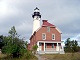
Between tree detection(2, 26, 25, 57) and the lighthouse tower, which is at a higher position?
the lighthouse tower

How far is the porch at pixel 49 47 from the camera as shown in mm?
47888

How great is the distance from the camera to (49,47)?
5006 centimetres

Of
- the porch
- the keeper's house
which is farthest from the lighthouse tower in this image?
the porch

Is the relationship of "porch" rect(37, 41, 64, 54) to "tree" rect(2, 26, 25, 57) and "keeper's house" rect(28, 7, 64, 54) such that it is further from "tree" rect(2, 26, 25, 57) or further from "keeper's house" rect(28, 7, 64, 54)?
"tree" rect(2, 26, 25, 57)

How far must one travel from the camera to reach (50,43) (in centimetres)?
4994

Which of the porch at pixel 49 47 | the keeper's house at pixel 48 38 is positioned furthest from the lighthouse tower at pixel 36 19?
the porch at pixel 49 47

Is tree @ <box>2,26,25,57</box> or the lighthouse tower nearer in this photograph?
tree @ <box>2,26,25,57</box>

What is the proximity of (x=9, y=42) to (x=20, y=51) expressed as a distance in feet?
7.45

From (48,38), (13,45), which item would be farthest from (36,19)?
(13,45)

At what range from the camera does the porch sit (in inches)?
1885

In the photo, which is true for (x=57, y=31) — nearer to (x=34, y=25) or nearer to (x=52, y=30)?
(x=52, y=30)

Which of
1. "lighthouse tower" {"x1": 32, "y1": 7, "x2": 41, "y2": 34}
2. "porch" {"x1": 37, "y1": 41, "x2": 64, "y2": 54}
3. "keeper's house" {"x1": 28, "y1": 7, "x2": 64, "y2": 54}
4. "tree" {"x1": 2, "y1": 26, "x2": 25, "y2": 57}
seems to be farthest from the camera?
"lighthouse tower" {"x1": 32, "y1": 7, "x2": 41, "y2": 34}

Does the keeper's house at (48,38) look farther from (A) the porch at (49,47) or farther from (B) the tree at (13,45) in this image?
(B) the tree at (13,45)

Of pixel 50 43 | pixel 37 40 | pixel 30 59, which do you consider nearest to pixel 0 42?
pixel 37 40
